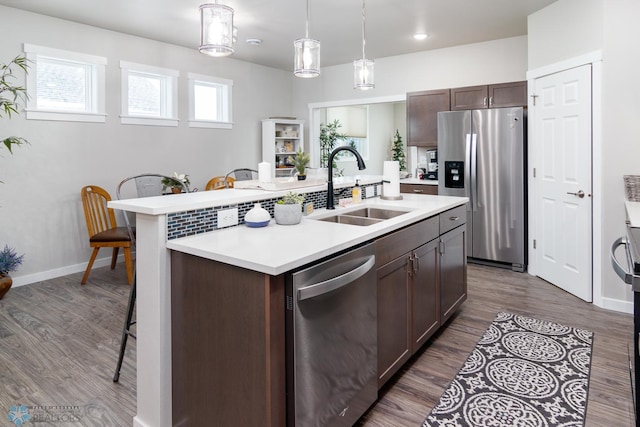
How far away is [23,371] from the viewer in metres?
2.46

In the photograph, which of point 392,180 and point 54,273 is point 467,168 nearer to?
point 392,180

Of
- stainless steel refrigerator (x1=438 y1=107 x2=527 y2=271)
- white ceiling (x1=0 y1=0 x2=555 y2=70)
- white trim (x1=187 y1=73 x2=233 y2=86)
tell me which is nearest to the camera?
white ceiling (x1=0 y1=0 x2=555 y2=70)

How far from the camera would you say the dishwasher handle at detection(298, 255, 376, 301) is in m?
1.48

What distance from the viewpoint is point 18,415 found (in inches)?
79.9

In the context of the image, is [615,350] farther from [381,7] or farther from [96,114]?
[96,114]

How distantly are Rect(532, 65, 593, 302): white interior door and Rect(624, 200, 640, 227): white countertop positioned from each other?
0.56 metres

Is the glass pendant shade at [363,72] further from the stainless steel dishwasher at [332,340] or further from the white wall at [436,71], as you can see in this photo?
the white wall at [436,71]

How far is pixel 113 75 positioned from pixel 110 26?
0.53 m

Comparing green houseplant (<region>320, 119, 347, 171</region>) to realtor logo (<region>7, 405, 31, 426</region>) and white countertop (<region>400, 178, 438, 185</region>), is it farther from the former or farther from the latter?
realtor logo (<region>7, 405, 31, 426</region>)

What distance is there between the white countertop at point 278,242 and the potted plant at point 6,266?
3.04 meters

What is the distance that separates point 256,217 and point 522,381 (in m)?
1.77

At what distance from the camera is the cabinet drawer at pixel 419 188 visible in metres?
5.34

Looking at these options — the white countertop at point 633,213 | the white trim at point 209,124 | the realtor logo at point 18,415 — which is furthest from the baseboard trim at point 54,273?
the white countertop at point 633,213

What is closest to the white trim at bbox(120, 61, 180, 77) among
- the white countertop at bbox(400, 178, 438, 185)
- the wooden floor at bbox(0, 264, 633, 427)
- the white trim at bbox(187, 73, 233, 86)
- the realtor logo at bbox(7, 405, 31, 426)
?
the white trim at bbox(187, 73, 233, 86)
